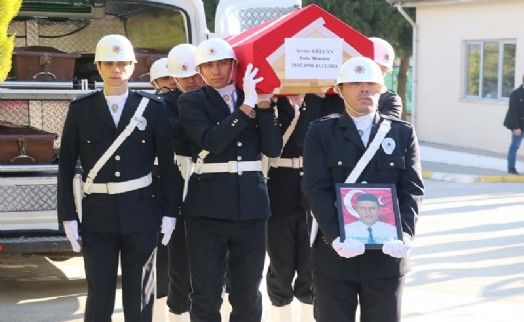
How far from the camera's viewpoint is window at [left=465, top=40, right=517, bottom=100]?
21.0 meters

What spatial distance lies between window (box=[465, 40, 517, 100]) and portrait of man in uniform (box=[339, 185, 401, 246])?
16528 mm

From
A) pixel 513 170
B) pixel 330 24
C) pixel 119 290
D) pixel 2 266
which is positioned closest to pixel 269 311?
pixel 119 290

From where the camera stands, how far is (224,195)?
598 centimetres

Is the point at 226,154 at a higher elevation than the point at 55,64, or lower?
lower

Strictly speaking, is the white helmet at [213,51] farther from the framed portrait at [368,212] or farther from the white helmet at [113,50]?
the framed portrait at [368,212]

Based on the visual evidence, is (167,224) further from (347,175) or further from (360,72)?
(360,72)

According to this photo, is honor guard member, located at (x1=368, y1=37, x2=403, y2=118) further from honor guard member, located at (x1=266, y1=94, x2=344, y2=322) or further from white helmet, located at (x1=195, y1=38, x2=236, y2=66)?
white helmet, located at (x1=195, y1=38, x2=236, y2=66)

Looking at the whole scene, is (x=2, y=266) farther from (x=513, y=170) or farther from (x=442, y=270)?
(x=513, y=170)

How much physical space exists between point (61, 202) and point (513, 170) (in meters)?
13.3

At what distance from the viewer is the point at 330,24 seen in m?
6.11

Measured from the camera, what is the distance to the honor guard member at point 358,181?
4.96 m

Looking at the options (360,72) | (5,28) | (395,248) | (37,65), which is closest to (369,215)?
(395,248)

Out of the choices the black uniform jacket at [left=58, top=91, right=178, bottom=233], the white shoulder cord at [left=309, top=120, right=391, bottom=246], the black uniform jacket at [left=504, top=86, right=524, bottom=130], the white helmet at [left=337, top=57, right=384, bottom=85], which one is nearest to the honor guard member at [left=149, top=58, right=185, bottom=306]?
the black uniform jacket at [left=58, top=91, right=178, bottom=233]

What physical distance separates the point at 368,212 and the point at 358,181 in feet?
0.72
